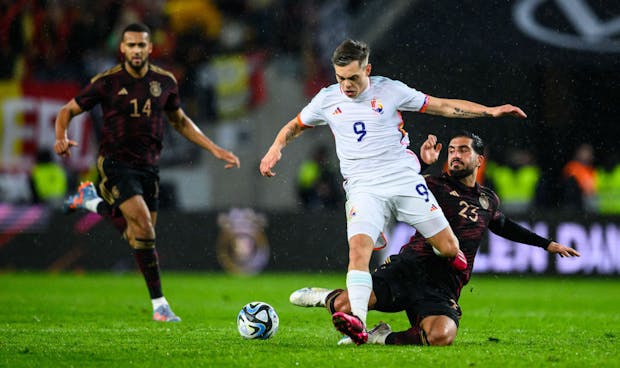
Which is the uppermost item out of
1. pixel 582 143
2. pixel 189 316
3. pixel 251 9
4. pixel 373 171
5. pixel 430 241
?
pixel 251 9

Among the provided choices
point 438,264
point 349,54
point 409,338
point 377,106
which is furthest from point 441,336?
point 349,54

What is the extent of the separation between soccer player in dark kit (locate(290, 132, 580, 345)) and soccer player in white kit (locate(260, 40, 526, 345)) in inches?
11.6

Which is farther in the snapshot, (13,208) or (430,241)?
(13,208)

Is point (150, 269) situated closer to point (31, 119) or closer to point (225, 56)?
point (225, 56)

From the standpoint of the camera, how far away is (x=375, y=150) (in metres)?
7.02

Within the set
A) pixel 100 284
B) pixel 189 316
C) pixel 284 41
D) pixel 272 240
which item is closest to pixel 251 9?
pixel 284 41

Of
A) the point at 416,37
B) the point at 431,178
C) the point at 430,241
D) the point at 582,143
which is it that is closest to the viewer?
the point at 430,241

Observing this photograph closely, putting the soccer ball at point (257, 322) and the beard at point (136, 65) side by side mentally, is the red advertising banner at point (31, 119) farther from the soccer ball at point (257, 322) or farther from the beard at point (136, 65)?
the soccer ball at point (257, 322)

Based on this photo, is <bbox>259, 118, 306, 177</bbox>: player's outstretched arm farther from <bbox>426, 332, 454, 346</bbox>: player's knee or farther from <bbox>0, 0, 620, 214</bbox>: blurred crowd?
<bbox>0, 0, 620, 214</bbox>: blurred crowd

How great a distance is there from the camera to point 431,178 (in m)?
7.51

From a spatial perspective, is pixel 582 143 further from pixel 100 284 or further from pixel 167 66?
pixel 100 284

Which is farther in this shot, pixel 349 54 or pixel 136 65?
pixel 136 65

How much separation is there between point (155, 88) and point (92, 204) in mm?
1374

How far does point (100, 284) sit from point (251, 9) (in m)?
7.13
